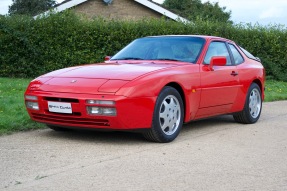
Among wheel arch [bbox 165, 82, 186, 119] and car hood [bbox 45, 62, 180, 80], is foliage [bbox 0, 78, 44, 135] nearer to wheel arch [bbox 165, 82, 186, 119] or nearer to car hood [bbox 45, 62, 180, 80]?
car hood [bbox 45, 62, 180, 80]

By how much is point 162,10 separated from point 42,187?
20371 millimetres

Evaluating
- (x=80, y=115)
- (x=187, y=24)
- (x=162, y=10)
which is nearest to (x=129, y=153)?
(x=80, y=115)

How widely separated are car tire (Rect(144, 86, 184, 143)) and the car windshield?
0.90 meters

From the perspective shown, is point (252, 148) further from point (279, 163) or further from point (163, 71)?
point (163, 71)

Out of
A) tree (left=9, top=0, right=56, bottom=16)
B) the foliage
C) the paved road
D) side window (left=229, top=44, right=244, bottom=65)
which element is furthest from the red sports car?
tree (left=9, top=0, right=56, bottom=16)

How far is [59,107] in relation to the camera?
5926 millimetres

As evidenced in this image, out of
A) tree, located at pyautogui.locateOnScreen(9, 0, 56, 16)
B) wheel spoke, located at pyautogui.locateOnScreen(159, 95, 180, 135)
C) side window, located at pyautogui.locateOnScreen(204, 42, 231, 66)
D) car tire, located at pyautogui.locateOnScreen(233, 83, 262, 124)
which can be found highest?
tree, located at pyautogui.locateOnScreen(9, 0, 56, 16)

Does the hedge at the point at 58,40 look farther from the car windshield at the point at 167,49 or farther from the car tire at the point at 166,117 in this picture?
the car tire at the point at 166,117

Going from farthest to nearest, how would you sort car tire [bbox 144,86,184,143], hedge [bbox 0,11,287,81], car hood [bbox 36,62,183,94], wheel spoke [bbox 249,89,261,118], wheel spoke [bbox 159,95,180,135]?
1. hedge [bbox 0,11,287,81]
2. wheel spoke [bbox 249,89,261,118]
3. wheel spoke [bbox 159,95,180,135]
4. car tire [bbox 144,86,184,143]
5. car hood [bbox 36,62,183,94]

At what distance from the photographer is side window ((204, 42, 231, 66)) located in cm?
728

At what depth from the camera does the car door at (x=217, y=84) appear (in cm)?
690

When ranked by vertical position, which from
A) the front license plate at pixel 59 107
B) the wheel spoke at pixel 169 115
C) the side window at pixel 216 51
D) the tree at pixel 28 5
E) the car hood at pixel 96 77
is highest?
the tree at pixel 28 5

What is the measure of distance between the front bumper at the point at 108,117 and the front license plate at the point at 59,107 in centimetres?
4

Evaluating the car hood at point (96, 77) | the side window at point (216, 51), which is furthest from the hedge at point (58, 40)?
the car hood at point (96, 77)
